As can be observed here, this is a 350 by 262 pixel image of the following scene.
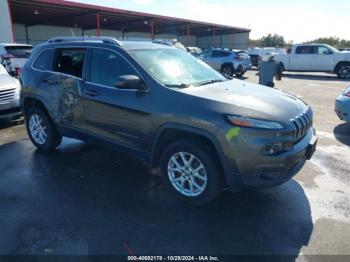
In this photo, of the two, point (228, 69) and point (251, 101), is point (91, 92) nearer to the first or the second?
point (251, 101)

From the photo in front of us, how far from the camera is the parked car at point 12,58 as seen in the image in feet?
37.6

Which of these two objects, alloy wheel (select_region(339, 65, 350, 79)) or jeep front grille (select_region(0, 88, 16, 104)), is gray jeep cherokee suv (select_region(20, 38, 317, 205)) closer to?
jeep front grille (select_region(0, 88, 16, 104))

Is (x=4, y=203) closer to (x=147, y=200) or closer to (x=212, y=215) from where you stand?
(x=147, y=200)

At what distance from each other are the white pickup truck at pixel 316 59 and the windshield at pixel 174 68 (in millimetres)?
15056

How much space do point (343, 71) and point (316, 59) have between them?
64.0 inches

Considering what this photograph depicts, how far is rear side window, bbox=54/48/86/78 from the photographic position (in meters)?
4.42

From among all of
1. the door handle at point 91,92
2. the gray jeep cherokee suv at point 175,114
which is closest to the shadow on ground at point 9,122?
the gray jeep cherokee suv at point 175,114

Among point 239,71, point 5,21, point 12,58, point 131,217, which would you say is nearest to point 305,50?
point 239,71

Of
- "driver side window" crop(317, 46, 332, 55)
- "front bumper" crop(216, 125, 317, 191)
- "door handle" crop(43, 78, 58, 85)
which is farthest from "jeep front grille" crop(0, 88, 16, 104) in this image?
"driver side window" crop(317, 46, 332, 55)

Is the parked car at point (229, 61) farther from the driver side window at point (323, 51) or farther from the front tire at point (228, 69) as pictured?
the driver side window at point (323, 51)

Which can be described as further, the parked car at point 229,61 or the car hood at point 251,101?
the parked car at point 229,61

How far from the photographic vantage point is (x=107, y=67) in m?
4.09

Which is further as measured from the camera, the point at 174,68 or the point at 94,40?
the point at 94,40

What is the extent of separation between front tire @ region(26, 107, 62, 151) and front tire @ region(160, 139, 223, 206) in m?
2.40
